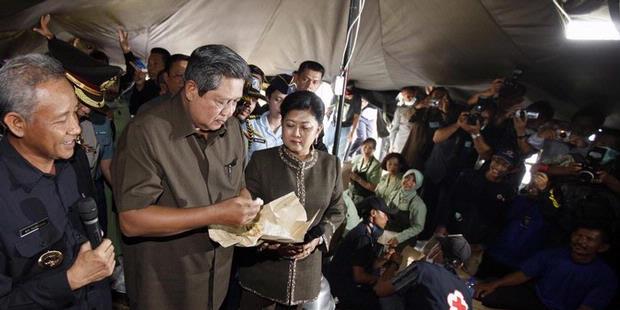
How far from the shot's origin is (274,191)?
2.14m

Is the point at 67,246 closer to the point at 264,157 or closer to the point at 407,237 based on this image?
the point at 264,157

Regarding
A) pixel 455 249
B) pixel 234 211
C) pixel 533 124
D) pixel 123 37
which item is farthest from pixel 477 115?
pixel 123 37

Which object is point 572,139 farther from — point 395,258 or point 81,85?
point 81,85

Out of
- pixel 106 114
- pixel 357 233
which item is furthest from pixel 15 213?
pixel 357 233

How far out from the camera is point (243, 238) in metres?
1.67

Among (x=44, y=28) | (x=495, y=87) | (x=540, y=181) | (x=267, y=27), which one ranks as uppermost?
(x=267, y=27)

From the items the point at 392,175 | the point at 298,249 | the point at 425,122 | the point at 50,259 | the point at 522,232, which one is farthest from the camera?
the point at 425,122

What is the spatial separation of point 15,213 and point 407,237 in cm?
448

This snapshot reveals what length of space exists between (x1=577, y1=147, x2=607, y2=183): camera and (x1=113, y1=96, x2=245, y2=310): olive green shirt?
3679 mm

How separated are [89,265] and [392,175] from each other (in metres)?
4.45

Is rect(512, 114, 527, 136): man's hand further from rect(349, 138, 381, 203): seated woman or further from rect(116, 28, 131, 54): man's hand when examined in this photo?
rect(116, 28, 131, 54): man's hand

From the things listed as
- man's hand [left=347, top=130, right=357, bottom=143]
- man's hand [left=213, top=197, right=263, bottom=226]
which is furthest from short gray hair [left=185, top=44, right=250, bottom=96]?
man's hand [left=347, top=130, right=357, bottom=143]

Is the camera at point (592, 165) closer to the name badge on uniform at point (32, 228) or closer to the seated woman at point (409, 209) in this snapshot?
the seated woman at point (409, 209)

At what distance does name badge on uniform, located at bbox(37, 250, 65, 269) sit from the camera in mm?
1286
